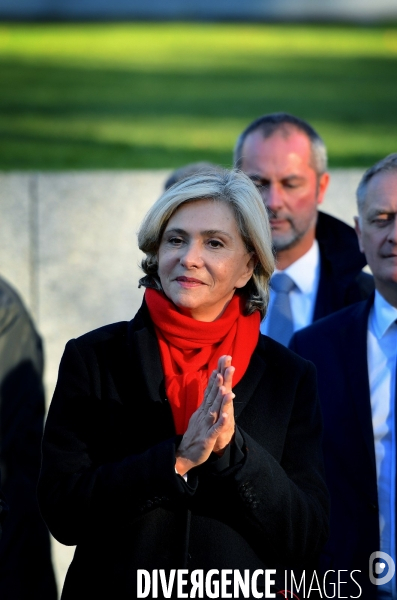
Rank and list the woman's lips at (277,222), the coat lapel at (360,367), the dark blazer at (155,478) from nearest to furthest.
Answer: the dark blazer at (155,478) < the coat lapel at (360,367) < the woman's lips at (277,222)

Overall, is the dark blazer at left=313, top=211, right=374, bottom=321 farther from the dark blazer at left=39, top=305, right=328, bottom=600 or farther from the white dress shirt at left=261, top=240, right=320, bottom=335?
the dark blazer at left=39, top=305, right=328, bottom=600

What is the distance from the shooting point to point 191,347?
308 cm

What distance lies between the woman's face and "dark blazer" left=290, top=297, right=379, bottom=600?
80 cm

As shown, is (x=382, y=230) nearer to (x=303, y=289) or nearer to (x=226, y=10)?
(x=303, y=289)

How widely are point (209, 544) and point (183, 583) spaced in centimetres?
13

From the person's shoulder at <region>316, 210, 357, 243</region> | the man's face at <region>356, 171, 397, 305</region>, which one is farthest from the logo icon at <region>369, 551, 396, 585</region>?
the person's shoulder at <region>316, 210, 357, 243</region>

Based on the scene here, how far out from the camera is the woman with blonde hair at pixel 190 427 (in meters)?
2.80

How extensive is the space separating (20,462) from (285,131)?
2003 millimetres

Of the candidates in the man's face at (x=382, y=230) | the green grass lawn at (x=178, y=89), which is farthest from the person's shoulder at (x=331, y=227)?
the green grass lawn at (x=178, y=89)

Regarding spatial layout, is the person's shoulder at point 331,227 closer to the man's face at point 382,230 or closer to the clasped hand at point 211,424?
the man's face at point 382,230

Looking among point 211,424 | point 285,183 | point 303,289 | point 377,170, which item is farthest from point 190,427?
point 285,183

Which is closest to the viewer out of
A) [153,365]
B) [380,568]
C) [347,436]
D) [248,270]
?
[153,365]

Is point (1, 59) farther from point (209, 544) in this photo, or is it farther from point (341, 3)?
point (209, 544)

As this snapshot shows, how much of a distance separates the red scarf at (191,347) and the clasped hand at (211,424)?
0.20 m
